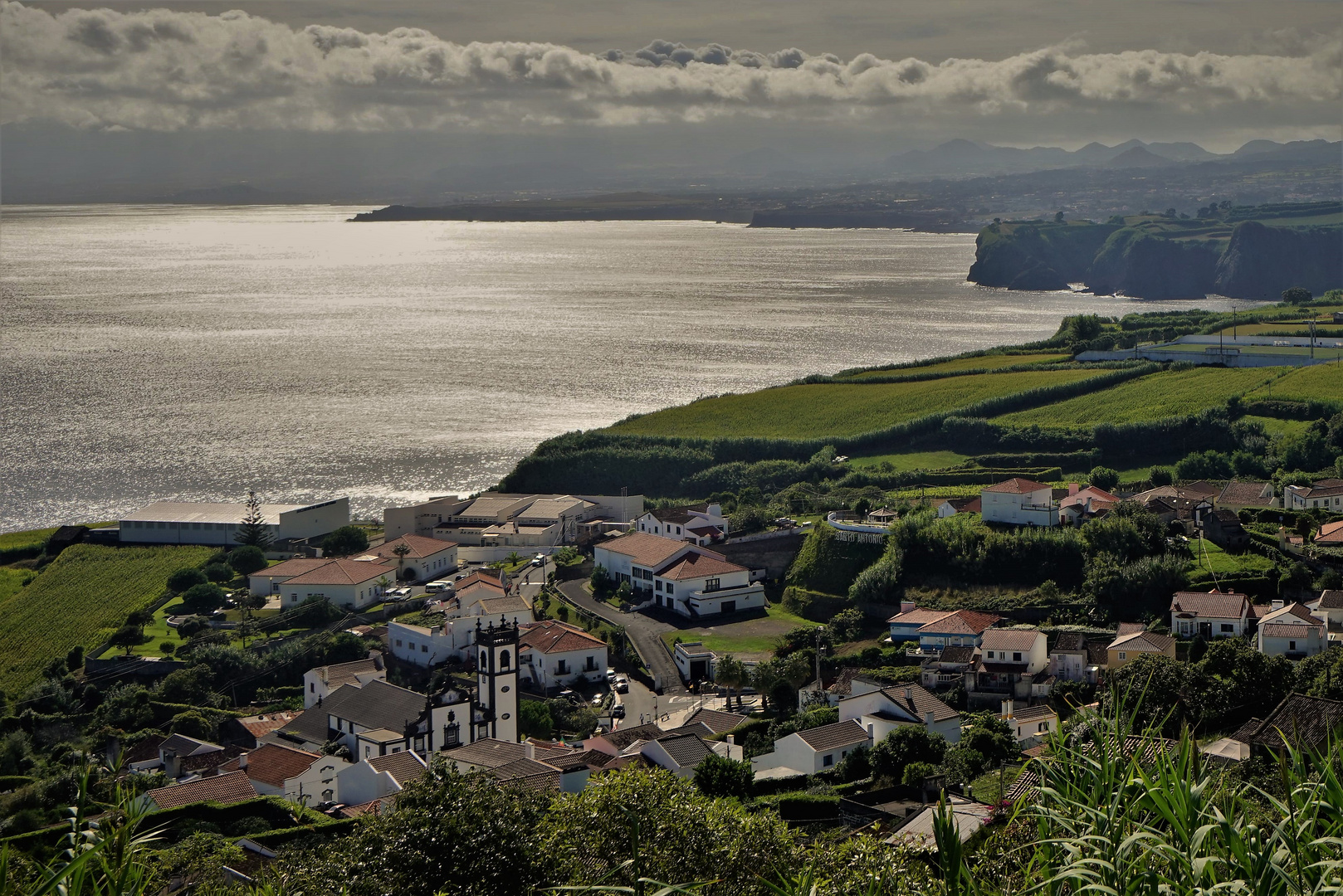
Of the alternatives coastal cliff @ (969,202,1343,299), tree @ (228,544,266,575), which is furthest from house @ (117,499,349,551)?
coastal cliff @ (969,202,1343,299)

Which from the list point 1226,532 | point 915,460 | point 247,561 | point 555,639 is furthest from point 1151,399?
point 247,561

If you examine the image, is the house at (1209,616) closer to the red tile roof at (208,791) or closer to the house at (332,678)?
the house at (332,678)

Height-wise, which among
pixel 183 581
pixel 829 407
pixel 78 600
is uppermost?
pixel 829 407

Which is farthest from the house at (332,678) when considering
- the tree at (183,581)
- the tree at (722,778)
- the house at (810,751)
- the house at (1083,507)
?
the house at (1083,507)

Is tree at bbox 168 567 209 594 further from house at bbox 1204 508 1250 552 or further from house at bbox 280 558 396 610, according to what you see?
house at bbox 1204 508 1250 552

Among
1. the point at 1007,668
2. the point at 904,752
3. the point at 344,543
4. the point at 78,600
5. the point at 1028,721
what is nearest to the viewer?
the point at 904,752

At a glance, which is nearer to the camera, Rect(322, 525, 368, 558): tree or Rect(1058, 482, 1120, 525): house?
Rect(1058, 482, 1120, 525): house

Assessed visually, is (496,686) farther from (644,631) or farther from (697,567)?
(697,567)
